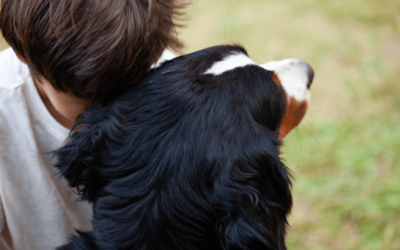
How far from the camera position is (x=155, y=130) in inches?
43.2

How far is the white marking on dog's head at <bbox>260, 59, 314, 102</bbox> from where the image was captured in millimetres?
1422

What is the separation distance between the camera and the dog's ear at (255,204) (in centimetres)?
101

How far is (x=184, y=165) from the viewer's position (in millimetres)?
1055

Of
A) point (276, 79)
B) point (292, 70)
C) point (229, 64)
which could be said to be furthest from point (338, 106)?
point (229, 64)

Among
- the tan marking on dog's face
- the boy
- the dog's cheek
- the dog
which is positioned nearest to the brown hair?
the boy

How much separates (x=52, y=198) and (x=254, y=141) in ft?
2.90

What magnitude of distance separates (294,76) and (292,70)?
0.10 ft

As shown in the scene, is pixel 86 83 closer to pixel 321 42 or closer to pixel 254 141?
pixel 254 141

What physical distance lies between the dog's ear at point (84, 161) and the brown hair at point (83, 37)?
0.15 m

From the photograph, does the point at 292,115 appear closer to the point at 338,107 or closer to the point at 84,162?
the point at 84,162

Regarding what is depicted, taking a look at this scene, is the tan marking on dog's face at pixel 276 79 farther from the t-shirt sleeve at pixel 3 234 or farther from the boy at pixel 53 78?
→ the t-shirt sleeve at pixel 3 234

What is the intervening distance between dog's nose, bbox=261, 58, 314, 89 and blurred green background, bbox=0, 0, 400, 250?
0.67ft

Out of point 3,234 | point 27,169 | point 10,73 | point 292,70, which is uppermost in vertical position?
point 10,73

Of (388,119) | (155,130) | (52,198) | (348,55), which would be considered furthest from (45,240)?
(348,55)
